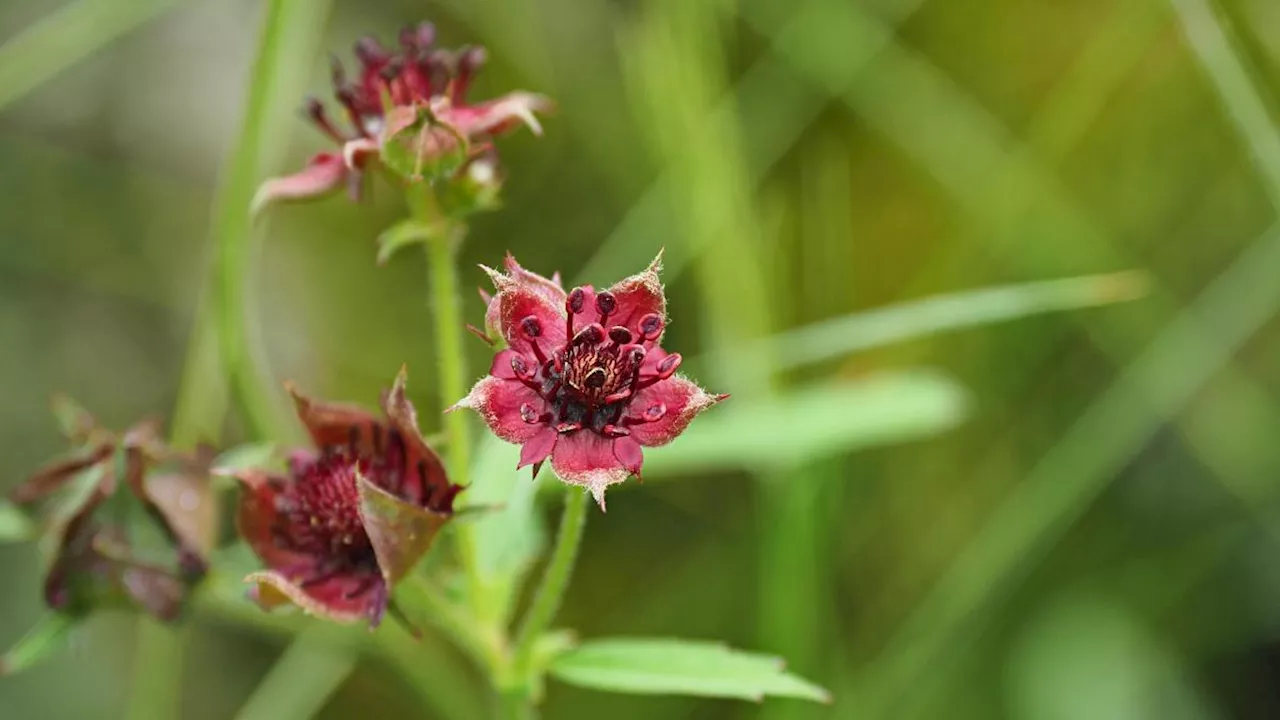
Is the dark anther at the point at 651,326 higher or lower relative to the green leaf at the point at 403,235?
lower

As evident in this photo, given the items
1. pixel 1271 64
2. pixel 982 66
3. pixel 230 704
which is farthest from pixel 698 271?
pixel 230 704

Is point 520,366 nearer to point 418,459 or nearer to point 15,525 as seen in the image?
point 418,459

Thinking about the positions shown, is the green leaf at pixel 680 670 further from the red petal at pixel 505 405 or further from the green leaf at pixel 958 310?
the green leaf at pixel 958 310

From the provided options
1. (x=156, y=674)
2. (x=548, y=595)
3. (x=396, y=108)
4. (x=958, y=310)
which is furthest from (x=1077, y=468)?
(x=156, y=674)

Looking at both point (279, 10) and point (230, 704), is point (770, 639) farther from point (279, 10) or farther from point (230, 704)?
point (230, 704)

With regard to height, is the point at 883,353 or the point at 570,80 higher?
the point at 570,80

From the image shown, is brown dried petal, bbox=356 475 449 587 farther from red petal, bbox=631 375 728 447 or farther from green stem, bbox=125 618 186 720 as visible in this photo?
green stem, bbox=125 618 186 720

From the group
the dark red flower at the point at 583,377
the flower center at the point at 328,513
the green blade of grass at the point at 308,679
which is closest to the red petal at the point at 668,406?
the dark red flower at the point at 583,377

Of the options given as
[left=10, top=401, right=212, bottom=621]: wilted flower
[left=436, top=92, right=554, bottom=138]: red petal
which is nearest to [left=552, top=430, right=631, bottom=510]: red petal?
[left=436, top=92, right=554, bottom=138]: red petal
